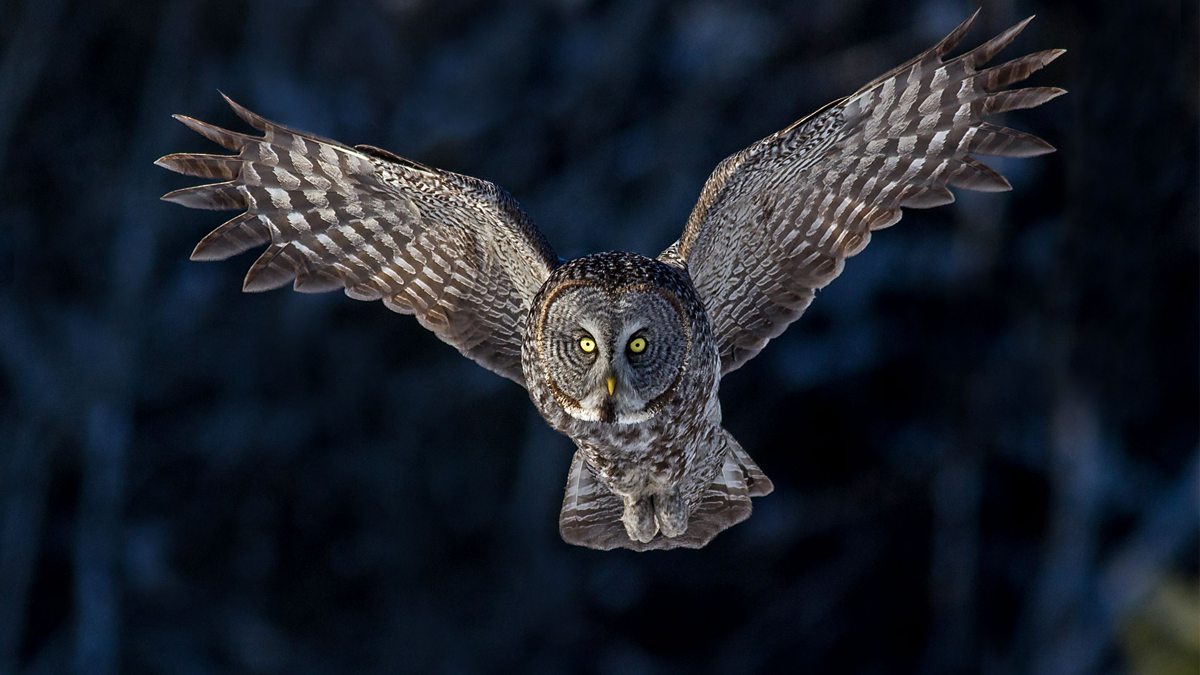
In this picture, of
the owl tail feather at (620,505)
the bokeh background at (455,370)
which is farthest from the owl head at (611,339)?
the bokeh background at (455,370)

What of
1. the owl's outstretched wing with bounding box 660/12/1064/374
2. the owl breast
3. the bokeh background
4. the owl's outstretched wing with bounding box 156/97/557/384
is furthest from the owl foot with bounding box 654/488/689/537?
the bokeh background

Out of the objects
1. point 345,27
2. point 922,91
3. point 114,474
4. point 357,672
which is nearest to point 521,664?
point 357,672

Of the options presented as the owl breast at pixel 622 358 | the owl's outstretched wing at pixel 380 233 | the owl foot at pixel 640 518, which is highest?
the owl's outstretched wing at pixel 380 233

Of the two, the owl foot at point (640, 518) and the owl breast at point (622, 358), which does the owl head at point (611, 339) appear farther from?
the owl foot at point (640, 518)

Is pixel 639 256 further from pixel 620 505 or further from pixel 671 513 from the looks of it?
pixel 620 505

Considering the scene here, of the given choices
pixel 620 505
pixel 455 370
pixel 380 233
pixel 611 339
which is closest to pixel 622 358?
pixel 611 339

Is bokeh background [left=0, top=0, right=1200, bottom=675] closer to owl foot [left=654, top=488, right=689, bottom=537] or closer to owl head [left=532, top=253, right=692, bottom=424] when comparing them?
owl foot [left=654, top=488, right=689, bottom=537]

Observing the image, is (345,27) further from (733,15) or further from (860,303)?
(860,303)
